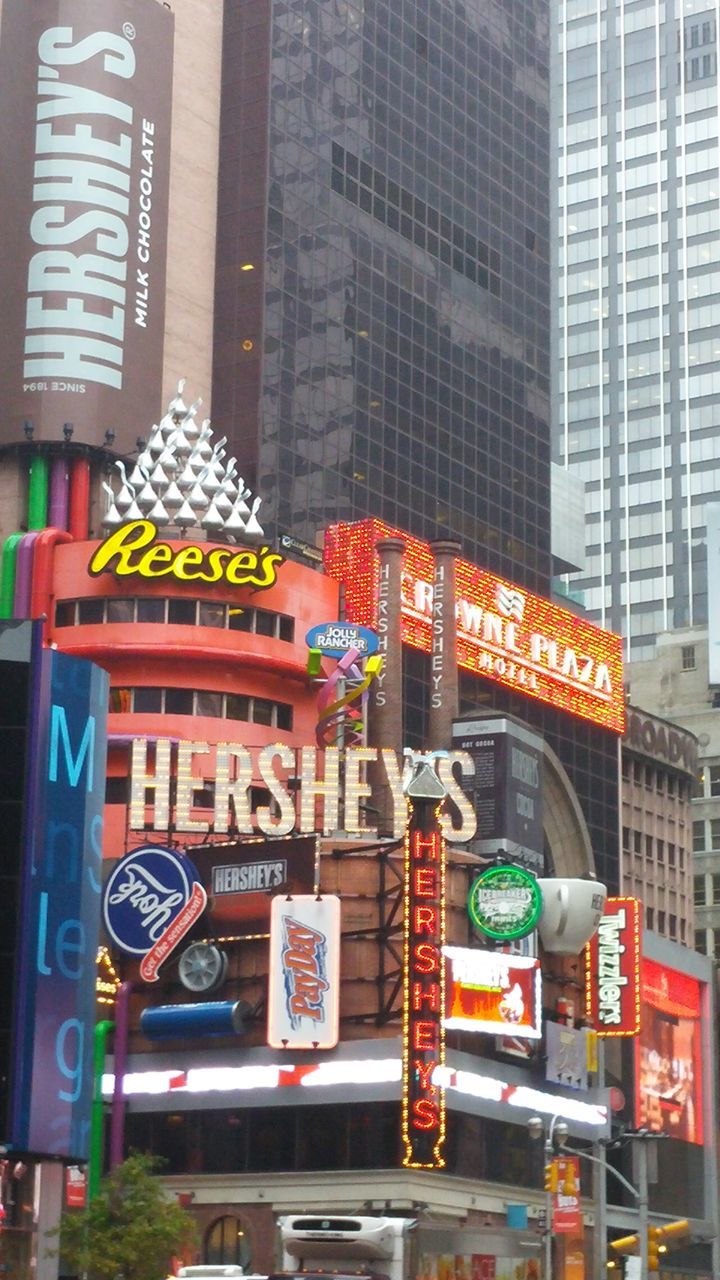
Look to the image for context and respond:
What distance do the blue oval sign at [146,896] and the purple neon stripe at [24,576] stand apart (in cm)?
1795

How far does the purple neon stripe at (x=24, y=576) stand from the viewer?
93.8 meters

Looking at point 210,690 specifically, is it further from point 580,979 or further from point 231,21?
point 231,21

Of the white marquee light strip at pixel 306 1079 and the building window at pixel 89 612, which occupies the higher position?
the building window at pixel 89 612

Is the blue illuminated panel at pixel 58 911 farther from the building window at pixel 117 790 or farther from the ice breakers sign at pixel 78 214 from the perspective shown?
the ice breakers sign at pixel 78 214

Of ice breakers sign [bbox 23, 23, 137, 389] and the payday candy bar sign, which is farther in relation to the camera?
ice breakers sign [bbox 23, 23, 137, 389]

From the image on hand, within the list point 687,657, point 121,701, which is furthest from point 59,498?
point 687,657

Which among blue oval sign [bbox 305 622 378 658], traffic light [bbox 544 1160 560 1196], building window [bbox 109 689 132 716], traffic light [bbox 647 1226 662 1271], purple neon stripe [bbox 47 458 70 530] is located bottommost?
traffic light [bbox 647 1226 662 1271]

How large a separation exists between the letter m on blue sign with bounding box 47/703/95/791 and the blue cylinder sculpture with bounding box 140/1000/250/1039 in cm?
2256

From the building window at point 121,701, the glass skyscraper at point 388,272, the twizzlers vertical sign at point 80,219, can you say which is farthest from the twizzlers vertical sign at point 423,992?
the glass skyscraper at point 388,272

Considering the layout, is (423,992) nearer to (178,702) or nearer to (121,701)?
(178,702)

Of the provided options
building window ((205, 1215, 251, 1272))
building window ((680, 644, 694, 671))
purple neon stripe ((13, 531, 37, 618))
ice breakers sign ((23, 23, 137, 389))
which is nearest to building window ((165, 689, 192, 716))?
purple neon stripe ((13, 531, 37, 618))

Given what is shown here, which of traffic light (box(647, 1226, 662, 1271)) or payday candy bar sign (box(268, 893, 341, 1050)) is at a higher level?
payday candy bar sign (box(268, 893, 341, 1050))

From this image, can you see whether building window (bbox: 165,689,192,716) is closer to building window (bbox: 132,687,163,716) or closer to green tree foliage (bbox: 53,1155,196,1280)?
building window (bbox: 132,687,163,716)

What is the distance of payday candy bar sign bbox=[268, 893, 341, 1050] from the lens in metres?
74.1
